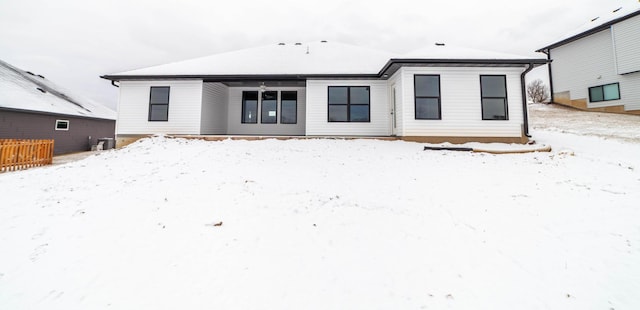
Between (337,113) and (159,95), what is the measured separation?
8.92m

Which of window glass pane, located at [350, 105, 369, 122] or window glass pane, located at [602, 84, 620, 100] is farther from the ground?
window glass pane, located at [602, 84, 620, 100]

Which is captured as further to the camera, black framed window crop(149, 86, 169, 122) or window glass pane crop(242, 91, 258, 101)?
window glass pane crop(242, 91, 258, 101)

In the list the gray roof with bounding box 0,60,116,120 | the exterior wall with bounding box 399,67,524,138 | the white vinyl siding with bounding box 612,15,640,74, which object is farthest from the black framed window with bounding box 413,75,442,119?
the gray roof with bounding box 0,60,116,120

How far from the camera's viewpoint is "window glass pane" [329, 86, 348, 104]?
12.3 m

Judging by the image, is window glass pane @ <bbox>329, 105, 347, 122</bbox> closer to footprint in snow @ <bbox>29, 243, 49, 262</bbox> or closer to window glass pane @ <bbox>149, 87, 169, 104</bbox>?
window glass pane @ <bbox>149, 87, 169, 104</bbox>

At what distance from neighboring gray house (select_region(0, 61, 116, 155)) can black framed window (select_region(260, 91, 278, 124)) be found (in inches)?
608

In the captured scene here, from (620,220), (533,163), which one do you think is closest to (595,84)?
(533,163)

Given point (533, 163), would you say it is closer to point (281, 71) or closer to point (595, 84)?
point (281, 71)

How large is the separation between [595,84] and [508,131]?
14.8 m

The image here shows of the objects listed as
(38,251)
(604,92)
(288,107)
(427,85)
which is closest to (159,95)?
(288,107)

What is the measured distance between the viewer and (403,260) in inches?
122

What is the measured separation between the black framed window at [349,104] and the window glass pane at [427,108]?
2443 millimetres

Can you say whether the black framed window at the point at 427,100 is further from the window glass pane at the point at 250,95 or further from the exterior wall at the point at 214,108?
the exterior wall at the point at 214,108

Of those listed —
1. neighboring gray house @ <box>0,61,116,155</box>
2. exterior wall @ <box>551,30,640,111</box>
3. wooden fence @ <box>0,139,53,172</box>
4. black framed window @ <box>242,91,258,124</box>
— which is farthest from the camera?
exterior wall @ <box>551,30,640,111</box>
